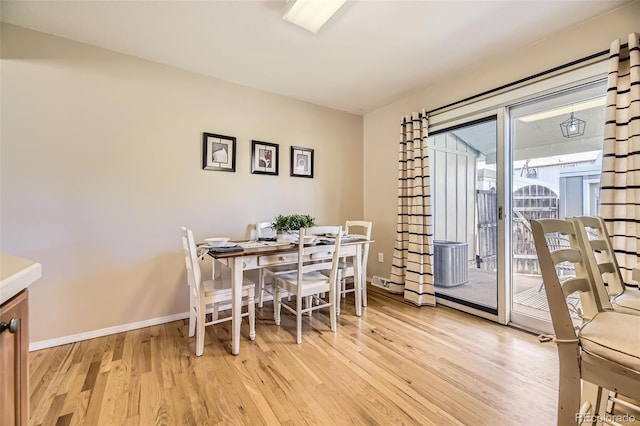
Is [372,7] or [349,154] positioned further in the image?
[349,154]

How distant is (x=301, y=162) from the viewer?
A: 3.29 meters

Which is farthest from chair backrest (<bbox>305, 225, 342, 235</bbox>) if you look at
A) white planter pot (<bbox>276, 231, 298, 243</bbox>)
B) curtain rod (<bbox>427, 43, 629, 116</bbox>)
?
curtain rod (<bbox>427, 43, 629, 116</bbox>)

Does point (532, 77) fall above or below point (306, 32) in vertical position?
below

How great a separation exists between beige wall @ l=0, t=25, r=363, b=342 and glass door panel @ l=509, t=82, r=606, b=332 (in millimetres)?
2564

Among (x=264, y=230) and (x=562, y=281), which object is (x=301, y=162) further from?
(x=562, y=281)

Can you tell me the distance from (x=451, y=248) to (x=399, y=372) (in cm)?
180

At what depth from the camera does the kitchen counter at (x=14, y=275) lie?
2.20 feet

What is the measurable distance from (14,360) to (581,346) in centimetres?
182

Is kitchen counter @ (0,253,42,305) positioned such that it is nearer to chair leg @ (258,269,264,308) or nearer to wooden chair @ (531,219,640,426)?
wooden chair @ (531,219,640,426)

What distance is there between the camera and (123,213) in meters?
2.29

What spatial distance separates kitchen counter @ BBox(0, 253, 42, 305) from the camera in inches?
26.5

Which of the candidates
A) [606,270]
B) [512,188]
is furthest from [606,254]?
[512,188]

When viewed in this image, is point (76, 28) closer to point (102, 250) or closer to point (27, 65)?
point (27, 65)

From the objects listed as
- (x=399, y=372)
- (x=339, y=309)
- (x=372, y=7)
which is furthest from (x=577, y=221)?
(x=339, y=309)
